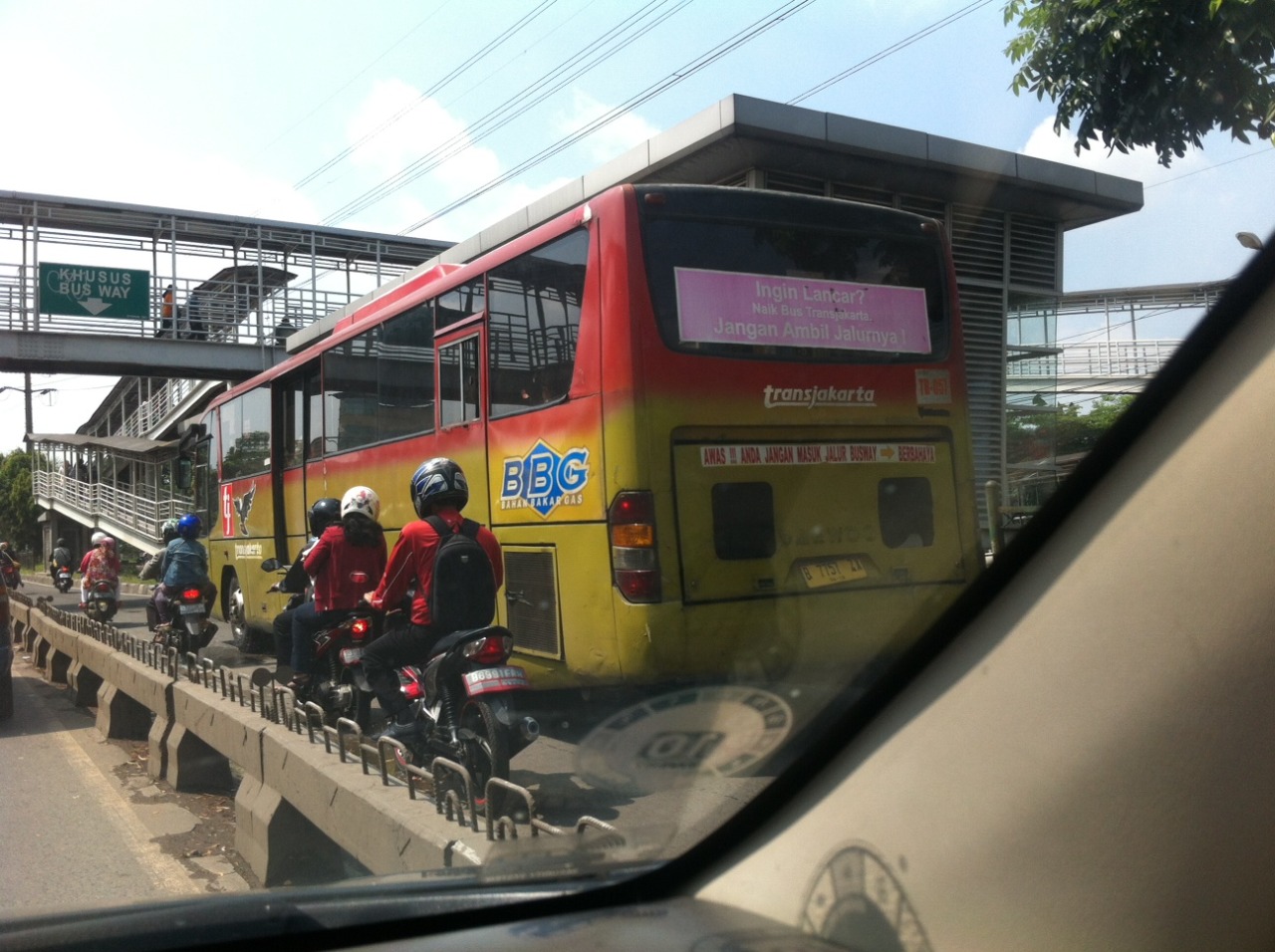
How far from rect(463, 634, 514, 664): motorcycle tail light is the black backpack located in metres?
0.27

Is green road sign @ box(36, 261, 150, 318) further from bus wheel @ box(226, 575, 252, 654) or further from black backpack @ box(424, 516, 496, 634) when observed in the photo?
black backpack @ box(424, 516, 496, 634)

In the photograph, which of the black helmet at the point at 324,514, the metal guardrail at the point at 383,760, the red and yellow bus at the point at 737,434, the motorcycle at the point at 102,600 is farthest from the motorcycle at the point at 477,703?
the motorcycle at the point at 102,600

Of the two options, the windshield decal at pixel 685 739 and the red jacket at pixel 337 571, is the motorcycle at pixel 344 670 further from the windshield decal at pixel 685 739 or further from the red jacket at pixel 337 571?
the windshield decal at pixel 685 739

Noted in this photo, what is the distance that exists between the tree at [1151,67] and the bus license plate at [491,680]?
338 cm

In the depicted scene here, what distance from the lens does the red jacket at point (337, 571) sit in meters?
7.46

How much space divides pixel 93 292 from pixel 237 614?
39.8 feet

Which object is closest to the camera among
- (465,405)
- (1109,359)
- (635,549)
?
(1109,359)

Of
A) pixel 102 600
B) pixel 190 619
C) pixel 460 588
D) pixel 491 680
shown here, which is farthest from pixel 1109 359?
pixel 102 600

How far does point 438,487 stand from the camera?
19.2 feet

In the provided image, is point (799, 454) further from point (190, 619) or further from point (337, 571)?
point (190, 619)

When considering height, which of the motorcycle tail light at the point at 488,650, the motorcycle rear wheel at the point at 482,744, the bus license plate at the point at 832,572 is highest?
the bus license plate at the point at 832,572

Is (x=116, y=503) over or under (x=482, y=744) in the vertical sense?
over

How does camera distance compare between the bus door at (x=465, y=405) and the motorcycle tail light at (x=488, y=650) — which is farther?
the bus door at (x=465, y=405)

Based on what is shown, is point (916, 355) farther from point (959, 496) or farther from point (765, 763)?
point (765, 763)
